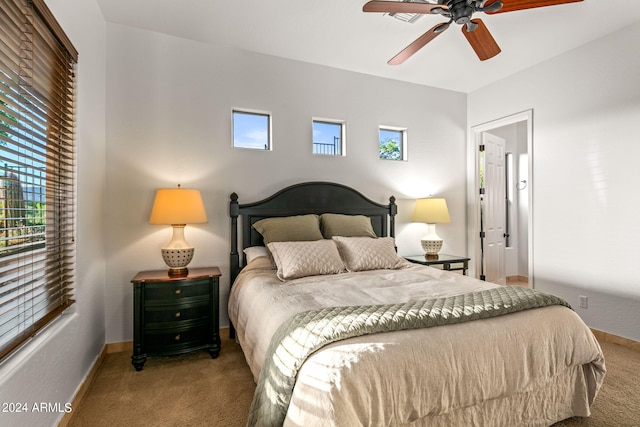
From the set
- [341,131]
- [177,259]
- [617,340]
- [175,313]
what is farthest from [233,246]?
[617,340]

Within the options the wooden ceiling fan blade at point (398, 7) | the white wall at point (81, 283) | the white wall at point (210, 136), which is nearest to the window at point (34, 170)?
the white wall at point (81, 283)

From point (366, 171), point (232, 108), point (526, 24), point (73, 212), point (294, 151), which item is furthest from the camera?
point (366, 171)

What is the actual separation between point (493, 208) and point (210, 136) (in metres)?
3.84

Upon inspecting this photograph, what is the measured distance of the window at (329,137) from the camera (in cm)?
361

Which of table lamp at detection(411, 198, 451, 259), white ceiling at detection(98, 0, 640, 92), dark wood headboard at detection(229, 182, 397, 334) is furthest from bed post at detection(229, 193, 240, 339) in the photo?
table lamp at detection(411, 198, 451, 259)

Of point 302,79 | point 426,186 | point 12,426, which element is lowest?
point 12,426

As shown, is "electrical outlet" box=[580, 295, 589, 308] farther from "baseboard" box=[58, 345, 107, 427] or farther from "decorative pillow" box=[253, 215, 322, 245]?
"baseboard" box=[58, 345, 107, 427]

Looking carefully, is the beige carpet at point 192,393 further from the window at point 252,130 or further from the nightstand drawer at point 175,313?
the window at point 252,130

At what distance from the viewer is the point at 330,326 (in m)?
1.39

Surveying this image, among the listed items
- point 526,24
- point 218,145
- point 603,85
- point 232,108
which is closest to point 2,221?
point 218,145

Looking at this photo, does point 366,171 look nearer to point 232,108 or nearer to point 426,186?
point 426,186

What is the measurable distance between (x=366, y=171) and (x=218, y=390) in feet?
8.62

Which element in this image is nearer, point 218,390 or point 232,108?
point 218,390

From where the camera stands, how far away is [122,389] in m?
2.22
